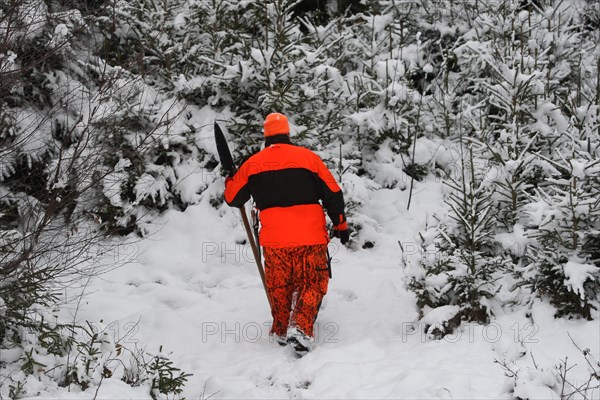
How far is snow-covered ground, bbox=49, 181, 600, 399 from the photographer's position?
4258mm

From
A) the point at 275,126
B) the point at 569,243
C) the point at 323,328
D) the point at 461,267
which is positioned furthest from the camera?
the point at 323,328

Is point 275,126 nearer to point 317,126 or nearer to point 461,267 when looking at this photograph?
point 461,267

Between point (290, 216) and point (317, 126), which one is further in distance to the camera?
point (317, 126)

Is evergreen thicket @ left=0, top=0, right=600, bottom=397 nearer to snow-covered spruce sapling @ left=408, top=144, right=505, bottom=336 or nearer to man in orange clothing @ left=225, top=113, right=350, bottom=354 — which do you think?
snow-covered spruce sapling @ left=408, top=144, right=505, bottom=336

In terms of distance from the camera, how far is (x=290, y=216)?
201 inches

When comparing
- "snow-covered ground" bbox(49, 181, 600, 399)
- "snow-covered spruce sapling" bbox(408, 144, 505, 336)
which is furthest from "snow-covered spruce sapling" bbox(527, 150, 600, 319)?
"snow-covered spruce sapling" bbox(408, 144, 505, 336)

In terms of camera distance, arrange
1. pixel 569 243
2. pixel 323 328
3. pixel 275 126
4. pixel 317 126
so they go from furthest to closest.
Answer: pixel 317 126, pixel 323 328, pixel 275 126, pixel 569 243

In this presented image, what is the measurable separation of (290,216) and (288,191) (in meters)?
0.22

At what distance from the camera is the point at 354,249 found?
720 centimetres

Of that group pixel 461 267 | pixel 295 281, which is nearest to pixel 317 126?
pixel 295 281

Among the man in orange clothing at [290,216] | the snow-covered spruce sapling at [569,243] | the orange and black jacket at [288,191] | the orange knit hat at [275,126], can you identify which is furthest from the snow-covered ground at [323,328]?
the orange knit hat at [275,126]

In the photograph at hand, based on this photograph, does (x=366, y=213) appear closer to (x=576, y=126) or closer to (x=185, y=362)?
(x=576, y=126)

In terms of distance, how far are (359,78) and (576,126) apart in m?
3.42

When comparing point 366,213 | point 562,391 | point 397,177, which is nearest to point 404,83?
point 397,177
